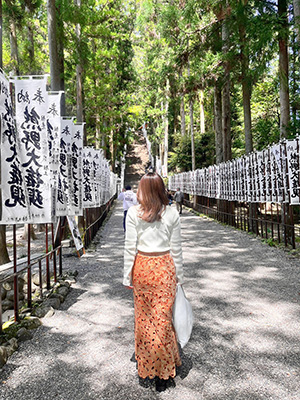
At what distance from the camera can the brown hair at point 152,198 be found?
2564mm

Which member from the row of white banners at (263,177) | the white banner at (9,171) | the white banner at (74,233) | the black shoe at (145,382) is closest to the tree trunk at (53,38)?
the white banner at (74,233)

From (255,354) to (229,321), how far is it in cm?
78

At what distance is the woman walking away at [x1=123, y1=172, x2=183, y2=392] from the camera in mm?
2508

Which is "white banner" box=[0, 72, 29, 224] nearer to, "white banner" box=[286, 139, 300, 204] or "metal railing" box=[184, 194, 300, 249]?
"white banner" box=[286, 139, 300, 204]

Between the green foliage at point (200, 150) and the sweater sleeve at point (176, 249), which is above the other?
the green foliage at point (200, 150)

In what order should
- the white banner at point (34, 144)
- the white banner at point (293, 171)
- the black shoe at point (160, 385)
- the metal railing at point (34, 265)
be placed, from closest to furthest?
1. the black shoe at point (160, 385)
2. the metal railing at point (34, 265)
3. the white banner at point (34, 144)
4. the white banner at point (293, 171)

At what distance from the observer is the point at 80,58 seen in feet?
31.3

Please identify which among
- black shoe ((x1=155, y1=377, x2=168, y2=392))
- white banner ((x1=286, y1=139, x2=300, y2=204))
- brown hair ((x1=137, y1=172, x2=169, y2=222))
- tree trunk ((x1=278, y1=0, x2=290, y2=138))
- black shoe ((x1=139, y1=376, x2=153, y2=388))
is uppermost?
tree trunk ((x1=278, y1=0, x2=290, y2=138))


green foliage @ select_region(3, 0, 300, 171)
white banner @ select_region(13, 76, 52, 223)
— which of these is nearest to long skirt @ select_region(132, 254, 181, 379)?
white banner @ select_region(13, 76, 52, 223)

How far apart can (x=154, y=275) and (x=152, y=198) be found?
62 cm

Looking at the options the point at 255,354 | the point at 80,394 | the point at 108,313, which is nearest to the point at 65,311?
the point at 108,313

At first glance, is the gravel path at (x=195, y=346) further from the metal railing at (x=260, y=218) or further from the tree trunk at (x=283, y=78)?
the tree trunk at (x=283, y=78)

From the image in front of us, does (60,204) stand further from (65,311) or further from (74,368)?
(74,368)

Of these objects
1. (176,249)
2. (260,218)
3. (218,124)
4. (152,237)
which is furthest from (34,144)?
(218,124)
